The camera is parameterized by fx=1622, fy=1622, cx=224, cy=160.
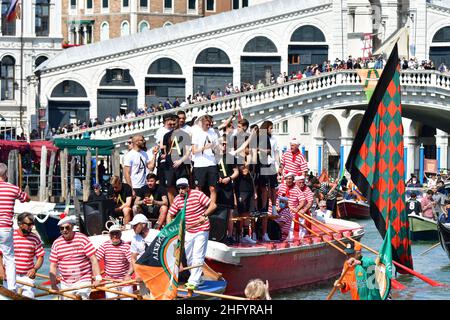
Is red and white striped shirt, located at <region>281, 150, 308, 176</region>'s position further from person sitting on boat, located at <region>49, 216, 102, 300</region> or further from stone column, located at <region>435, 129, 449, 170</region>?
stone column, located at <region>435, 129, 449, 170</region>

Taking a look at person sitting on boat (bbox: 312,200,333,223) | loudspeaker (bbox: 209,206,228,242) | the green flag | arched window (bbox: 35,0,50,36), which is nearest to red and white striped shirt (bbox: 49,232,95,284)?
the green flag

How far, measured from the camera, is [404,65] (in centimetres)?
4497

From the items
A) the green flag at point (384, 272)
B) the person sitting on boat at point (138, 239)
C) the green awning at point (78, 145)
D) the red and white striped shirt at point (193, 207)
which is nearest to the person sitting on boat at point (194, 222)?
the red and white striped shirt at point (193, 207)

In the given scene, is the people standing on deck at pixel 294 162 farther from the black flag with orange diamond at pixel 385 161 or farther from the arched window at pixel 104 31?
the arched window at pixel 104 31

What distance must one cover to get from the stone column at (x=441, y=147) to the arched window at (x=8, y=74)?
15244mm

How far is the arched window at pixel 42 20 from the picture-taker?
57.4 meters

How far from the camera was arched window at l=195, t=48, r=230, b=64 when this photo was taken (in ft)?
161

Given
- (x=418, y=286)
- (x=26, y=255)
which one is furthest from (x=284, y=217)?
(x=26, y=255)

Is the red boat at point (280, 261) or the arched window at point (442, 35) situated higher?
the arched window at point (442, 35)

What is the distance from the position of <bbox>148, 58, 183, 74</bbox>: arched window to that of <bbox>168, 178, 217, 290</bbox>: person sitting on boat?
98.4ft
